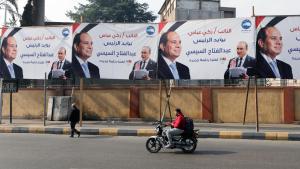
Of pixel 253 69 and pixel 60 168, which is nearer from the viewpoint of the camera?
pixel 60 168

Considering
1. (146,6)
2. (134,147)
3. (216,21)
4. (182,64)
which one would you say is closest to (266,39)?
(216,21)

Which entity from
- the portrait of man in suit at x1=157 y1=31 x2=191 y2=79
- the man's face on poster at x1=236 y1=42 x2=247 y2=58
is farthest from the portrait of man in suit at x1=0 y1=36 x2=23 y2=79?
the man's face on poster at x1=236 y1=42 x2=247 y2=58

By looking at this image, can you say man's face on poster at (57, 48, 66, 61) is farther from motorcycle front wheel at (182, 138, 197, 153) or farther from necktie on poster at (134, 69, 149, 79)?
motorcycle front wheel at (182, 138, 197, 153)

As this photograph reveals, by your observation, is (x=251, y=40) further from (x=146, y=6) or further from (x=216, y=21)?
(x=146, y=6)

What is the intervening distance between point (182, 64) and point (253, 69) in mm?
3256

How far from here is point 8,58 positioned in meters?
24.2

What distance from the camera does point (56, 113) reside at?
25734mm

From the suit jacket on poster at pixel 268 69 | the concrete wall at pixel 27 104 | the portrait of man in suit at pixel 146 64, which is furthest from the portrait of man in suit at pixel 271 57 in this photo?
the concrete wall at pixel 27 104

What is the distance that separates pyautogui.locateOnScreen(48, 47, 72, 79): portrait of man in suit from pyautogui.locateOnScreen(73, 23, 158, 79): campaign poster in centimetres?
122

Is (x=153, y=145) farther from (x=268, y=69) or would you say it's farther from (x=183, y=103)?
(x=183, y=103)

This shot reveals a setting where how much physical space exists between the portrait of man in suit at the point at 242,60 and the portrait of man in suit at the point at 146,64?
135 inches

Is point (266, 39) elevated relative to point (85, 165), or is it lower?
elevated

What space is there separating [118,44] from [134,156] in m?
10.7

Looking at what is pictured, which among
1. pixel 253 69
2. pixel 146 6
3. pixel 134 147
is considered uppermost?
pixel 146 6
